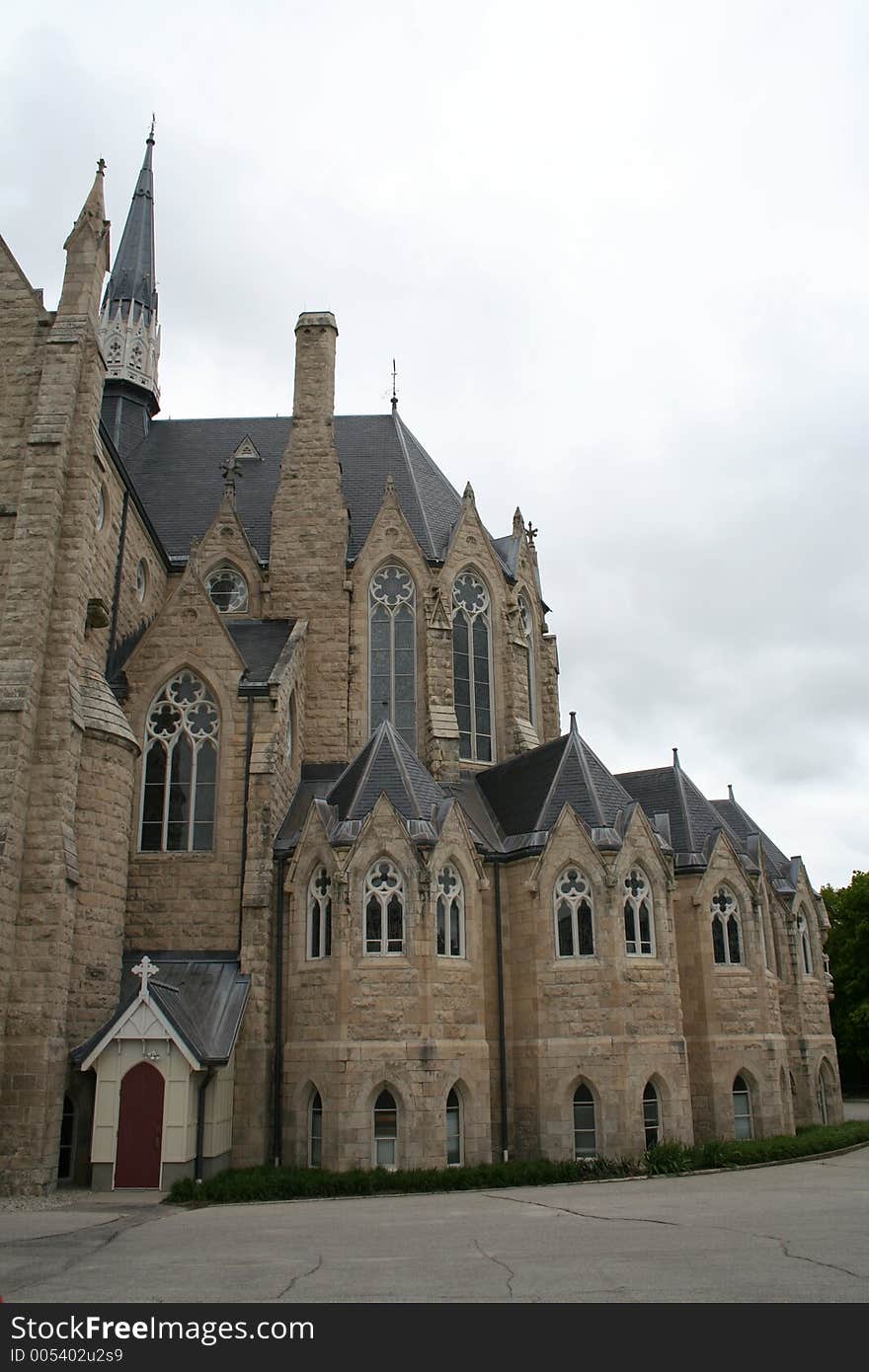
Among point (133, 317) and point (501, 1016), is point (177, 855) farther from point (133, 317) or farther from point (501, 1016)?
point (133, 317)

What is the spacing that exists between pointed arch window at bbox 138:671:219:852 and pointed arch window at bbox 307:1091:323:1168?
6012mm

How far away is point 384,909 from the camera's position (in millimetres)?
21906

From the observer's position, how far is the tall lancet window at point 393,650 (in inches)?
1147

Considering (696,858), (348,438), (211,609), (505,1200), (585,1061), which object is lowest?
(505,1200)

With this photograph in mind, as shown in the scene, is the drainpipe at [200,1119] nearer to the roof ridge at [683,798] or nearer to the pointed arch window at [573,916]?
the pointed arch window at [573,916]

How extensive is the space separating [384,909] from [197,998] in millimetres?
4247

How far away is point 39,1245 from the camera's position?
1236 cm

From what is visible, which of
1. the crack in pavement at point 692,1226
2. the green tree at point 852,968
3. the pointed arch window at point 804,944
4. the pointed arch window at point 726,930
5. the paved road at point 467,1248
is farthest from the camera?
the green tree at point 852,968

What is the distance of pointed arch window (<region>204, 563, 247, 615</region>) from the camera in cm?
3005

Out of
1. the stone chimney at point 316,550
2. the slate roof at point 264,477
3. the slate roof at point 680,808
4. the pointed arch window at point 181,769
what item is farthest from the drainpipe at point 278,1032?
the slate roof at point 264,477

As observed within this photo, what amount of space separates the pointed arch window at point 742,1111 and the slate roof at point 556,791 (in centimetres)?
718

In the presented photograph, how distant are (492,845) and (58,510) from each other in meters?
12.0
